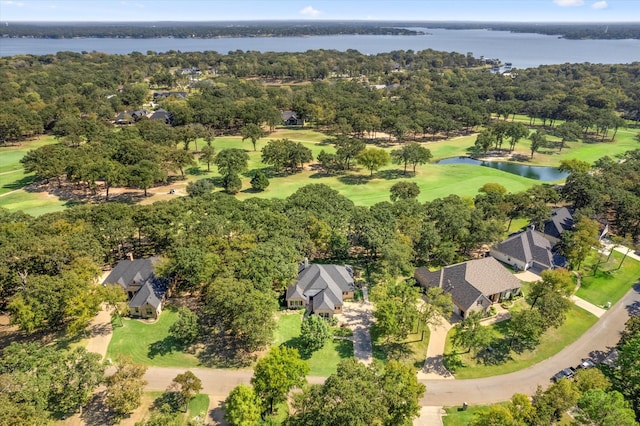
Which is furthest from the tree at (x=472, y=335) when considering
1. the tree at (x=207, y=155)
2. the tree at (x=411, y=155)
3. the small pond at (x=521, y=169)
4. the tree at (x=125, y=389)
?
the tree at (x=207, y=155)

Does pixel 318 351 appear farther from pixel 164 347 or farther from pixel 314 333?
pixel 164 347

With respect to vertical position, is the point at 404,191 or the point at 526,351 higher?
the point at 404,191

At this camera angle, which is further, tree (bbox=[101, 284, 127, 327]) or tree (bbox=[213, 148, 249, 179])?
tree (bbox=[213, 148, 249, 179])

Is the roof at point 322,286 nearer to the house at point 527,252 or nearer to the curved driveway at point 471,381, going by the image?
the curved driveway at point 471,381

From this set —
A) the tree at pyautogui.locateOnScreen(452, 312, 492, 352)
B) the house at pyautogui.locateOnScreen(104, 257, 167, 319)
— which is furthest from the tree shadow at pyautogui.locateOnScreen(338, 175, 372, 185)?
the tree at pyautogui.locateOnScreen(452, 312, 492, 352)

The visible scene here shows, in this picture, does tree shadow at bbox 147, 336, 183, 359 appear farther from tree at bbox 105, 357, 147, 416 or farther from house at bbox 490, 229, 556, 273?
house at bbox 490, 229, 556, 273

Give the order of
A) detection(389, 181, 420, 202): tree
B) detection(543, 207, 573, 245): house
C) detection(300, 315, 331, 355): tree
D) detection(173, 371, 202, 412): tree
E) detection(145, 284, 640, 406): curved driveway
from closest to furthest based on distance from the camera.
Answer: detection(173, 371, 202, 412): tree < detection(145, 284, 640, 406): curved driveway < detection(300, 315, 331, 355): tree < detection(543, 207, 573, 245): house < detection(389, 181, 420, 202): tree

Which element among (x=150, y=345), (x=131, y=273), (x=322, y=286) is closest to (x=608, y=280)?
(x=322, y=286)
